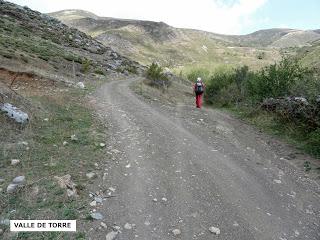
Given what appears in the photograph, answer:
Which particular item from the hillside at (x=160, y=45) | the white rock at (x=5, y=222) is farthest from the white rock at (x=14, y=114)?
the hillside at (x=160, y=45)

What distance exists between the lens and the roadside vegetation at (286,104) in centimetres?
1389

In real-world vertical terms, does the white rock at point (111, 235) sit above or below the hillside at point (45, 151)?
below

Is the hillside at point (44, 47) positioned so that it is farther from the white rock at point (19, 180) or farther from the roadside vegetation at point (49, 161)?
the white rock at point (19, 180)

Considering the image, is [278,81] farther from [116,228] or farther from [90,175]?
[116,228]

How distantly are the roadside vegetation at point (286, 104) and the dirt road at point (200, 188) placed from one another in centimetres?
152

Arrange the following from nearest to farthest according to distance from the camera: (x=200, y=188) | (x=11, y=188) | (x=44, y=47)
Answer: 1. (x=11, y=188)
2. (x=200, y=188)
3. (x=44, y=47)

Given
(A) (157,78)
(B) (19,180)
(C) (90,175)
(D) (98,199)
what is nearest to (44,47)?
(A) (157,78)

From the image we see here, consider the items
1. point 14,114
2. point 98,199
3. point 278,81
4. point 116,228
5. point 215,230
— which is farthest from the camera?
point 278,81

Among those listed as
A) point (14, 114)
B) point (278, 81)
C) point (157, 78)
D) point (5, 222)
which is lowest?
point (5, 222)

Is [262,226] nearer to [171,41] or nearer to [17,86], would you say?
[17,86]

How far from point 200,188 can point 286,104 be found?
9050mm

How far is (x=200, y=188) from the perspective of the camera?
27.9ft

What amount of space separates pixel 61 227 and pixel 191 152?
18.1ft

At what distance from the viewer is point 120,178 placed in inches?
340
